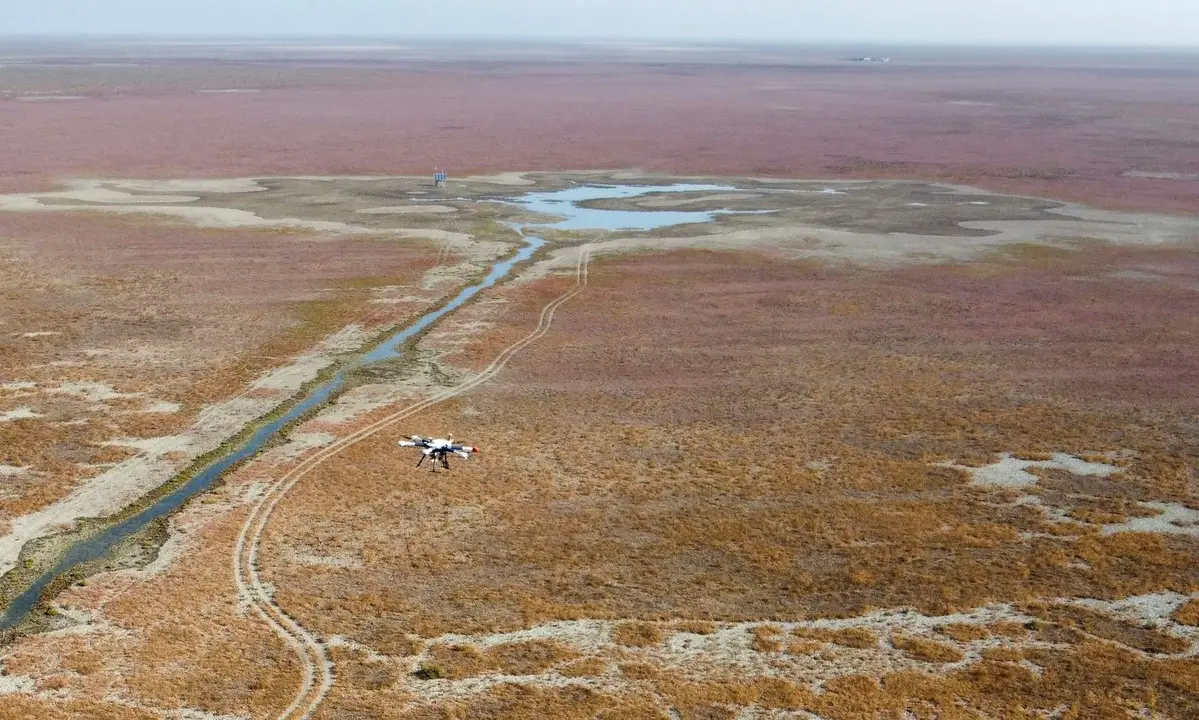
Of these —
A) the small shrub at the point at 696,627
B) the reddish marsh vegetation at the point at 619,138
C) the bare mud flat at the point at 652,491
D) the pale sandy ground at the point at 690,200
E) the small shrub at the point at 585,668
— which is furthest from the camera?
the reddish marsh vegetation at the point at 619,138

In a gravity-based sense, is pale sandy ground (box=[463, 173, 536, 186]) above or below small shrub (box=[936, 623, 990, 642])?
above

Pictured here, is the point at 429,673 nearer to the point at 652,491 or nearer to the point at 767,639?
the point at 767,639

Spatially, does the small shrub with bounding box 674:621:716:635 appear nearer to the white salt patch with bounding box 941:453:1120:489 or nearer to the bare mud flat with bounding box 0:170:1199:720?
the bare mud flat with bounding box 0:170:1199:720

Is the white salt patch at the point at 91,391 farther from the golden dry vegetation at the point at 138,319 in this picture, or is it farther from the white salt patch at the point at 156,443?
the white salt patch at the point at 156,443

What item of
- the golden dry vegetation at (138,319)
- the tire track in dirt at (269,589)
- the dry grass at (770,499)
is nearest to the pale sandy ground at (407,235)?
the golden dry vegetation at (138,319)

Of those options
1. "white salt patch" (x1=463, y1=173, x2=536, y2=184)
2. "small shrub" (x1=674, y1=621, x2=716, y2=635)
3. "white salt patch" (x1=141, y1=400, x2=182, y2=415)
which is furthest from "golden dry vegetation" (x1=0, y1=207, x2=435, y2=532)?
"white salt patch" (x1=463, y1=173, x2=536, y2=184)

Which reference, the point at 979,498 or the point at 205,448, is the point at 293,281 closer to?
the point at 205,448

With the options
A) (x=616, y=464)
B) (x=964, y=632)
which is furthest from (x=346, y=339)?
(x=964, y=632)
